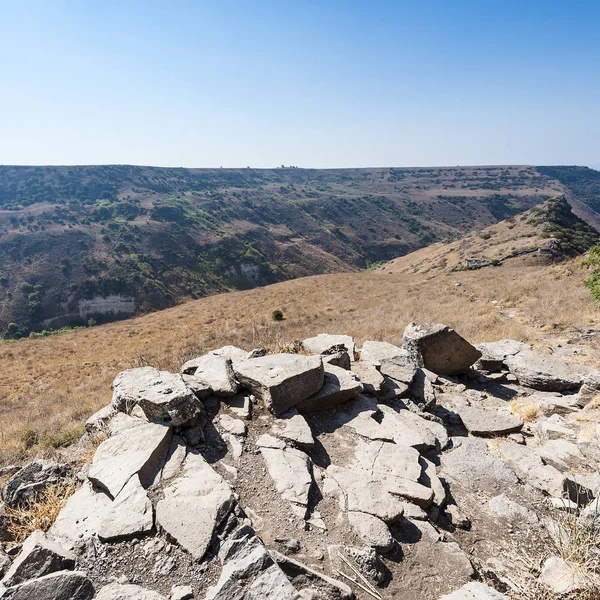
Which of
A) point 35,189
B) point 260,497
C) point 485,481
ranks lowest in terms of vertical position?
point 485,481

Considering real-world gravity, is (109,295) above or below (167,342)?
below

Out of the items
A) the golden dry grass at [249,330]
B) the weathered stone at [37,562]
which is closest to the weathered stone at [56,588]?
the weathered stone at [37,562]

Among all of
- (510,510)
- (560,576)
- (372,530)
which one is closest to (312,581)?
(372,530)

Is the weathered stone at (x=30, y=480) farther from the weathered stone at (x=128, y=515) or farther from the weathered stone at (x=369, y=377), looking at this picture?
the weathered stone at (x=369, y=377)

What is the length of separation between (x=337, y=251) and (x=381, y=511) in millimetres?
91952

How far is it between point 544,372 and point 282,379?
7.53 m

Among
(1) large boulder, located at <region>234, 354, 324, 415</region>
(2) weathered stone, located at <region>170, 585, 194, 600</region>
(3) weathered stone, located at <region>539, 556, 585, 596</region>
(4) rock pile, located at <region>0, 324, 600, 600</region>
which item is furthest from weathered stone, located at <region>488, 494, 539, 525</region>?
(2) weathered stone, located at <region>170, 585, 194, 600</region>

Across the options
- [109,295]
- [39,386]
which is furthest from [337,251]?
[39,386]

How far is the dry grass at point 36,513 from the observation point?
415 cm

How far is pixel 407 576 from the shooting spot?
351cm

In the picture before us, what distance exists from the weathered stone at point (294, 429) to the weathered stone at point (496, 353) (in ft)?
22.2

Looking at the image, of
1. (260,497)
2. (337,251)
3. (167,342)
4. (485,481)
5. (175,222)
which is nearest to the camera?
(260,497)

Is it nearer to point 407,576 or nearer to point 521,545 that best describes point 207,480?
point 407,576

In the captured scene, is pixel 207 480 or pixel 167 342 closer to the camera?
pixel 207 480
